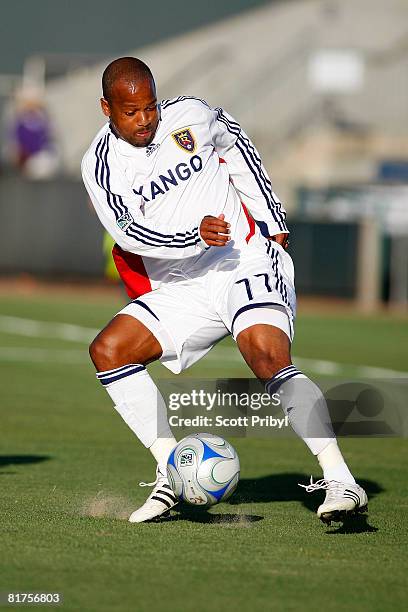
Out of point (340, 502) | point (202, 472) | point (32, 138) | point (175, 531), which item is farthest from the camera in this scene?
point (32, 138)

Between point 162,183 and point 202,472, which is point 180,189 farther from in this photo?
point 202,472

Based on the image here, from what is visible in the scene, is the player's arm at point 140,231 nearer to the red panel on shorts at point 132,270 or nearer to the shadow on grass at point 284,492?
the red panel on shorts at point 132,270

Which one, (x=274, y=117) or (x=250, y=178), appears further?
(x=274, y=117)

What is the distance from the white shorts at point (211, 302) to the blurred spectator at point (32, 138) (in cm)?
2550

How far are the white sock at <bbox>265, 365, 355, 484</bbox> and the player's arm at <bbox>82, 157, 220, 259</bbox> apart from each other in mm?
802

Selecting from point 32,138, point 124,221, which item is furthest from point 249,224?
point 32,138

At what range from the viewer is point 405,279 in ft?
86.4

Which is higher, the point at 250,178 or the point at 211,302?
the point at 250,178

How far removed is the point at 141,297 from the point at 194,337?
374 millimetres

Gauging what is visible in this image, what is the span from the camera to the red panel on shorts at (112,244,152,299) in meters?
6.80

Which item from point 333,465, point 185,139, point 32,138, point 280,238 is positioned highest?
point 32,138

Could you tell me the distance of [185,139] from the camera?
21.5 ft

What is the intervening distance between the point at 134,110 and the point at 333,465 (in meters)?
2.08

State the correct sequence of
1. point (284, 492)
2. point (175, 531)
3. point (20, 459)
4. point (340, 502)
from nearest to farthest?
1. point (340, 502)
2. point (175, 531)
3. point (284, 492)
4. point (20, 459)
